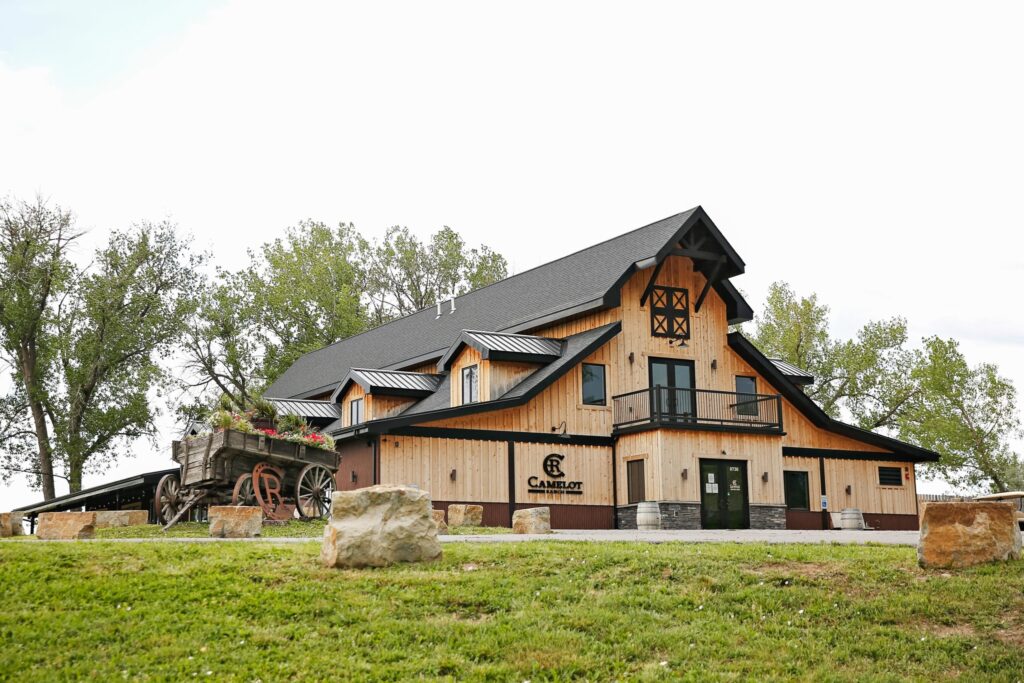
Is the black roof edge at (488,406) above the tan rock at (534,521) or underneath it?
above

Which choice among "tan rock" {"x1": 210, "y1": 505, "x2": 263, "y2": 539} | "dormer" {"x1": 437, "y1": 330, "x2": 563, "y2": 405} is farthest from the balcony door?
"tan rock" {"x1": 210, "y1": 505, "x2": 263, "y2": 539}

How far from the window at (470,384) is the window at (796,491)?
9.85 metres

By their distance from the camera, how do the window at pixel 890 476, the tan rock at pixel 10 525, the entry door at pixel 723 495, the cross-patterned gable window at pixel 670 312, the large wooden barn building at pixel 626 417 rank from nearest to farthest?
the tan rock at pixel 10 525 < the large wooden barn building at pixel 626 417 < the entry door at pixel 723 495 < the cross-patterned gable window at pixel 670 312 < the window at pixel 890 476

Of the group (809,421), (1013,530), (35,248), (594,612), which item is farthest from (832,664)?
(35,248)

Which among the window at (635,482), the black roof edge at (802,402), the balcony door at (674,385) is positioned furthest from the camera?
the black roof edge at (802,402)

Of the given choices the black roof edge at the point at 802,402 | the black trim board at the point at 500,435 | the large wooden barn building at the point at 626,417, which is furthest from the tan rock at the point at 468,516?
the black roof edge at the point at 802,402

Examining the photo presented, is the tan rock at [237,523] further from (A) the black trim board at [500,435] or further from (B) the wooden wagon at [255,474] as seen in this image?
(A) the black trim board at [500,435]

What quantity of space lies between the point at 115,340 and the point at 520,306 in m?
17.1

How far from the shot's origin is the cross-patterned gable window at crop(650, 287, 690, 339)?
106ft

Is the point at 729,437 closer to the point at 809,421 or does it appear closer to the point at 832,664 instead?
the point at 809,421

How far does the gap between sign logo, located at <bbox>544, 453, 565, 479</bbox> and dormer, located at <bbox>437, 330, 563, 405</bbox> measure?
238 cm

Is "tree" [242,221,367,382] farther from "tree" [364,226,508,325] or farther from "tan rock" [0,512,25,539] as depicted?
"tan rock" [0,512,25,539]

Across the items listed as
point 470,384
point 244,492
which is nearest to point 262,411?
point 244,492

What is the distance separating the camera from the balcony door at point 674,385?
30562 mm
